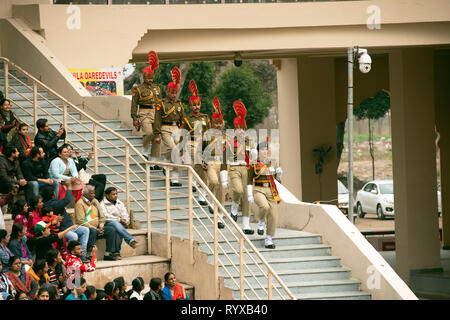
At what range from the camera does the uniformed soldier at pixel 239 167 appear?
51.0 feet

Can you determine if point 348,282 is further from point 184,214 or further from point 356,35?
point 356,35

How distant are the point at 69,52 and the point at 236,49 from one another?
12.9ft

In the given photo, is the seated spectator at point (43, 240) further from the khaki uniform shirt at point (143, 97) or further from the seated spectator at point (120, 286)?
the khaki uniform shirt at point (143, 97)

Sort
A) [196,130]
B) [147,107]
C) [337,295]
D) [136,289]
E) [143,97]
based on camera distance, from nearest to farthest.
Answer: [136,289]
[337,295]
[196,130]
[143,97]
[147,107]

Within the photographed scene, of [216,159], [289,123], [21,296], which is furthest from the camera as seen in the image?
[289,123]

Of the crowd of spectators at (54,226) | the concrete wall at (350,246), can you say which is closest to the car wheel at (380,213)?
Result: the concrete wall at (350,246)

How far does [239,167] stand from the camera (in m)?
15.9

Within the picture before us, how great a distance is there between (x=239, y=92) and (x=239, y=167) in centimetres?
2671

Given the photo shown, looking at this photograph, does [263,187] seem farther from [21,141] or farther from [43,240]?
[43,240]

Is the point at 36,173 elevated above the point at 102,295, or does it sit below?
above

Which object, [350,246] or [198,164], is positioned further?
[198,164]

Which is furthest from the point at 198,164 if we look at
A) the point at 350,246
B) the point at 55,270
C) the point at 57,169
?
the point at 55,270

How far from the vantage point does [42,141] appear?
14.8 metres
